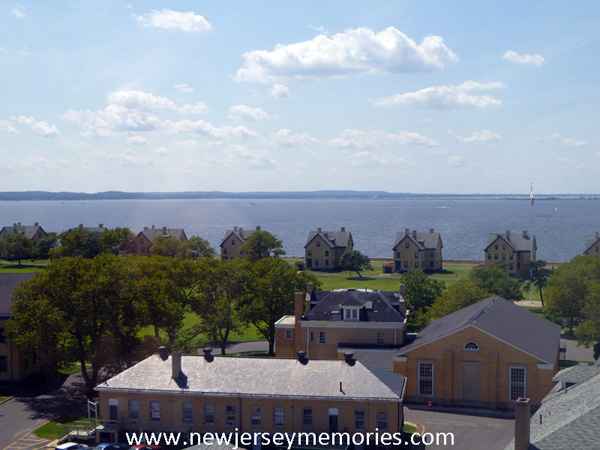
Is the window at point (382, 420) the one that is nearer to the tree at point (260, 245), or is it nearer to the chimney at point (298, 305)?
the chimney at point (298, 305)

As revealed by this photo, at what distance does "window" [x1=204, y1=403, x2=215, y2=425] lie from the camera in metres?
37.8

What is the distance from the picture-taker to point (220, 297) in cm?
6406

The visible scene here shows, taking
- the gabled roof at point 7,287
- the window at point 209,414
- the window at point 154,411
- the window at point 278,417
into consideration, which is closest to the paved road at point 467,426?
the window at point 278,417

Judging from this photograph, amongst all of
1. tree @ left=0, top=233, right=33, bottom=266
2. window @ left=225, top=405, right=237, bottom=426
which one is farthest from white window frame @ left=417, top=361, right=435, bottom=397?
tree @ left=0, top=233, right=33, bottom=266

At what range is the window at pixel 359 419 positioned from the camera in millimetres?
36688

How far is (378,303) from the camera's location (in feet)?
182

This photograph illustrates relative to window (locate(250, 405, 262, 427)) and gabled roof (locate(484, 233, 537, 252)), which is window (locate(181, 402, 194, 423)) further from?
gabled roof (locate(484, 233, 537, 252))

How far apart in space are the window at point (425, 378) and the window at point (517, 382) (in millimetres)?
5516

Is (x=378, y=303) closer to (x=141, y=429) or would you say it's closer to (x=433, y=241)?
(x=141, y=429)

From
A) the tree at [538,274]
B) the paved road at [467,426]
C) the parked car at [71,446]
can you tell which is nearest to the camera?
the parked car at [71,446]

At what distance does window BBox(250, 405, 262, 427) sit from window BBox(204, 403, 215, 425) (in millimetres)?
2375

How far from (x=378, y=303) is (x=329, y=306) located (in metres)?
4.36

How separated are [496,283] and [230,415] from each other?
46.2 meters

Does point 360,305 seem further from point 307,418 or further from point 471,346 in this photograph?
point 307,418
